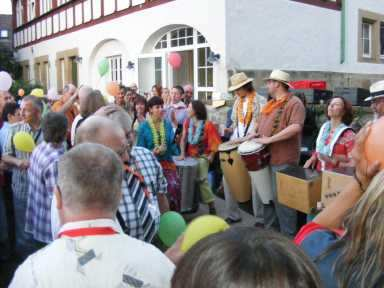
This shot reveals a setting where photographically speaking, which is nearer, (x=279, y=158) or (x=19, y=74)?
(x=279, y=158)

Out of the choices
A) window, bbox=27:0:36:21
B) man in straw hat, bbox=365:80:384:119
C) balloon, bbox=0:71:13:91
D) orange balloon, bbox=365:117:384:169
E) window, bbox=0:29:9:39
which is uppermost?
window, bbox=27:0:36:21

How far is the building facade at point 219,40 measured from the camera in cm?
1062

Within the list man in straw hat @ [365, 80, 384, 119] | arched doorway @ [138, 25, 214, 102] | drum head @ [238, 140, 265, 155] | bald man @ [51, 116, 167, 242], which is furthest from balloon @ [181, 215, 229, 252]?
arched doorway @ [138, 25, 214, 102]

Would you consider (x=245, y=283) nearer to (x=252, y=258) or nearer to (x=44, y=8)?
(x=252, y=258)

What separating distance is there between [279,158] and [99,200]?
122 inches

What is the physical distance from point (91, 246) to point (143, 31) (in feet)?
39.6

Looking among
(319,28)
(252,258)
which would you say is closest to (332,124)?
(252,258)

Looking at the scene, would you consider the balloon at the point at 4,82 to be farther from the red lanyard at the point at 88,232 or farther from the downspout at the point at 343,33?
the downspout at the point at 343,33

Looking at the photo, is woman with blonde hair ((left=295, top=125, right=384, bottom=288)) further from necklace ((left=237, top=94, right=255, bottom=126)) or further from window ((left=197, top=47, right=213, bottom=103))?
window ((left=197, top=47, right=213, bottom=103))

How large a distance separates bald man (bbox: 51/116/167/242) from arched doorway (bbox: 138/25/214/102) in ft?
29.8

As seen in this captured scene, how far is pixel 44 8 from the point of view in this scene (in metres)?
21.5

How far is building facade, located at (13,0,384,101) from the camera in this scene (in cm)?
1062

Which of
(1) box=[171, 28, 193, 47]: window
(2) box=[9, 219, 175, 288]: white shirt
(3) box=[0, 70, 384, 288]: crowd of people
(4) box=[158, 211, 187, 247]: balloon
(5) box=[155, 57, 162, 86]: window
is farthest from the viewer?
(5) box=[155, 57, 162, 86]: window

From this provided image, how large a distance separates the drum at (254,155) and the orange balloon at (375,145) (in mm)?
2777
